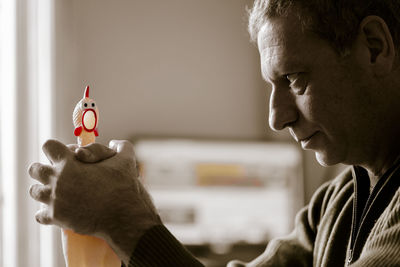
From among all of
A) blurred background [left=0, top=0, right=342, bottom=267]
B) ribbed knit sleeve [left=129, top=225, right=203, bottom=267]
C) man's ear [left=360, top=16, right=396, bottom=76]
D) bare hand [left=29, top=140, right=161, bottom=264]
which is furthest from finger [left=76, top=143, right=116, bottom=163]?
blurred background [left=0, top=0, right=342, bottom=267]

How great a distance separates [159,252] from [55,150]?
0.22 m

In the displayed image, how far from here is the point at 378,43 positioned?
101cm

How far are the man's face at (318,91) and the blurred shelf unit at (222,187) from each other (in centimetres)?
140

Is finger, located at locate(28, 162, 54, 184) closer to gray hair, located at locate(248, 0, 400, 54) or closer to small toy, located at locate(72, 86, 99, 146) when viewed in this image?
small toy, located at locate(72, 86, 99, 146)

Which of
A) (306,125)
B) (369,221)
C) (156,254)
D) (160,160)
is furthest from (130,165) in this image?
(160,160)

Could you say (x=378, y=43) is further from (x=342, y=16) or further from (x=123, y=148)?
(x=123, y=148)

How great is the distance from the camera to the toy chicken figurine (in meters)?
0.76

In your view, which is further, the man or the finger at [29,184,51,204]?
the man

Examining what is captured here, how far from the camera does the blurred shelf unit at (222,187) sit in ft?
7.88

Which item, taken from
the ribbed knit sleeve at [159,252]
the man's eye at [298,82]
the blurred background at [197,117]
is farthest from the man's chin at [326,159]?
the blurred background at [197,117]

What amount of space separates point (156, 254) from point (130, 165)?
14 cm

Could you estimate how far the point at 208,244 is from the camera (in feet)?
8.00

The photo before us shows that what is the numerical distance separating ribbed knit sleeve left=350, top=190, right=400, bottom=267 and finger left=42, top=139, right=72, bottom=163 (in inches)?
18.1

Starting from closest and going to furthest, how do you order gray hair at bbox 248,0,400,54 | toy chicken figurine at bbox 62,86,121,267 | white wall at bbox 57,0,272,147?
toy chicken figurine at bbox 62,86,121,267, gray hair at bbox 248,0,400,54, white wall at bbox 57,0,272,147
